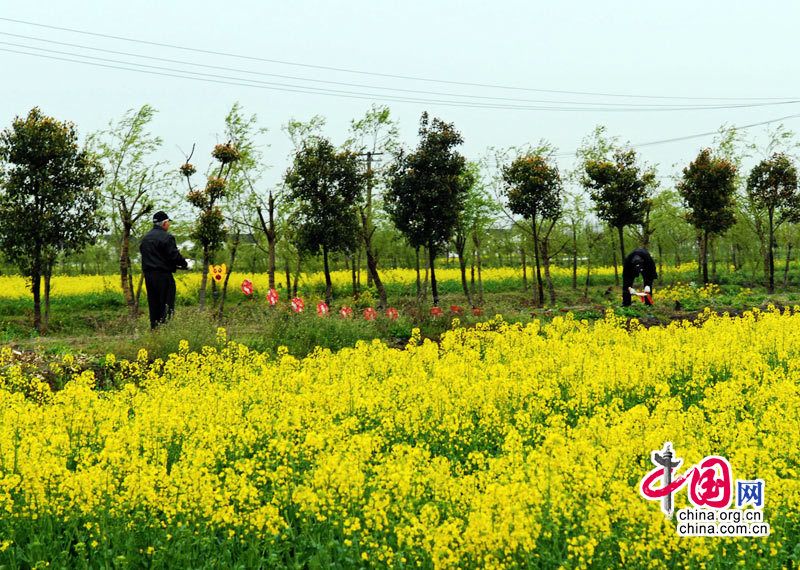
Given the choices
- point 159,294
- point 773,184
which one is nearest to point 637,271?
point 159,294

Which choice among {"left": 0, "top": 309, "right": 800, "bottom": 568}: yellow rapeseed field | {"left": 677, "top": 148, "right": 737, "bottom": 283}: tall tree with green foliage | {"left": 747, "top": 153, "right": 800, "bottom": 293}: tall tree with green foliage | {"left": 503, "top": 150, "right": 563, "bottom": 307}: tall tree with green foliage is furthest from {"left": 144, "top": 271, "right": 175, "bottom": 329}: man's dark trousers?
{"left": 747, "top": 153, "right": 800, "bottom": 293}: tall tree with green foliage

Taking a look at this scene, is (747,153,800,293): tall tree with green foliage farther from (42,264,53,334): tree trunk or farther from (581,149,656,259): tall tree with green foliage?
(42,264,53,334): tree trunk

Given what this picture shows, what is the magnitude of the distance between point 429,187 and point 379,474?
1900 cm

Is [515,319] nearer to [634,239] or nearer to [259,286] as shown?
[259,286]

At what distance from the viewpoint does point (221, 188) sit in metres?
22.1

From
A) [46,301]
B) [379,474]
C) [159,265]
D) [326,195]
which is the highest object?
[326,195]

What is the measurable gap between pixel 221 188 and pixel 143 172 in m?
5.20

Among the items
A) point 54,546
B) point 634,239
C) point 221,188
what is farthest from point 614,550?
point 634,239

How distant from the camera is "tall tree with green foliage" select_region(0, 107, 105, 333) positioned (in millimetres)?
20359

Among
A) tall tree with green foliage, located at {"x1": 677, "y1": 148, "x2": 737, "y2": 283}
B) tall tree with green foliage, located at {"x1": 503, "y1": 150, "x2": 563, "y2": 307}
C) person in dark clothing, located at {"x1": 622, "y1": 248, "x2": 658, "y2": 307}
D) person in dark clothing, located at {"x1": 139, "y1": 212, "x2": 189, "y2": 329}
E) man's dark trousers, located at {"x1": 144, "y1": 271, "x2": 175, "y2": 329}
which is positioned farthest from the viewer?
tall tree with green foliage, located at {"x1": 677, "y1": 148, "x2": 737, "y2": 283}

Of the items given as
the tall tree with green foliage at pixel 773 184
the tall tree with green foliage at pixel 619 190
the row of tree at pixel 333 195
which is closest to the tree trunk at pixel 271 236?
the row of tree at pixel 333 195

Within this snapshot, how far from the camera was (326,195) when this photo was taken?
79.8 feet

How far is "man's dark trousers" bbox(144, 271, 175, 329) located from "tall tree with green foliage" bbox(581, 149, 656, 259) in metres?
19.0

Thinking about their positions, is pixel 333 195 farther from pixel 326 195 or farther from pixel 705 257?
pixel 705 257
